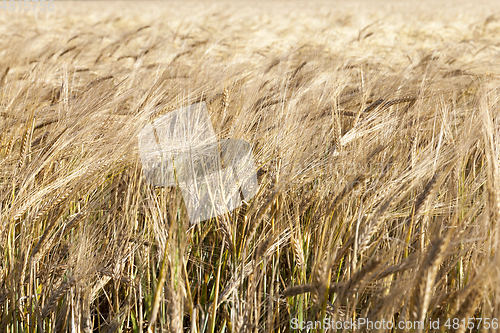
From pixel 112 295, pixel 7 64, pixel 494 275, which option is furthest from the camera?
pixel 7 64

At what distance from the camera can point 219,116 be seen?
4.07 feet

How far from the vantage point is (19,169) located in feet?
3.48

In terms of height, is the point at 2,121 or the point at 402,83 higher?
the point at 402,83

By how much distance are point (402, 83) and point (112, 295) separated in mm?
1206

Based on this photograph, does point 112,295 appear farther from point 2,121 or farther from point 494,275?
point 494,275

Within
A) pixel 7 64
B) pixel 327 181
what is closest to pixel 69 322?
pixel 327 181

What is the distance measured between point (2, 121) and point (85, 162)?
1.81 feet

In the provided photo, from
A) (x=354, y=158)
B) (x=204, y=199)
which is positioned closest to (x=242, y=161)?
(x=204, y=199)

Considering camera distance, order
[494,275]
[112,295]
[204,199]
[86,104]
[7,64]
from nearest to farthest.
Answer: [494,275], [204,199], [112,295], [86,104], [7,64]

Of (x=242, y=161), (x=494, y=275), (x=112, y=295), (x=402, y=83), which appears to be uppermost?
(x=402, y=83)

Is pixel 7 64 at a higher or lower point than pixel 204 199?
higher

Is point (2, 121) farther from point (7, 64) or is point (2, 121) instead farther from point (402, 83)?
point (402, 83)

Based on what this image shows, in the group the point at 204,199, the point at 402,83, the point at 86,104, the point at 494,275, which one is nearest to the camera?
the point at 494,275

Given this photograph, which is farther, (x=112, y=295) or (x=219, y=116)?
(x=219, y=116)
